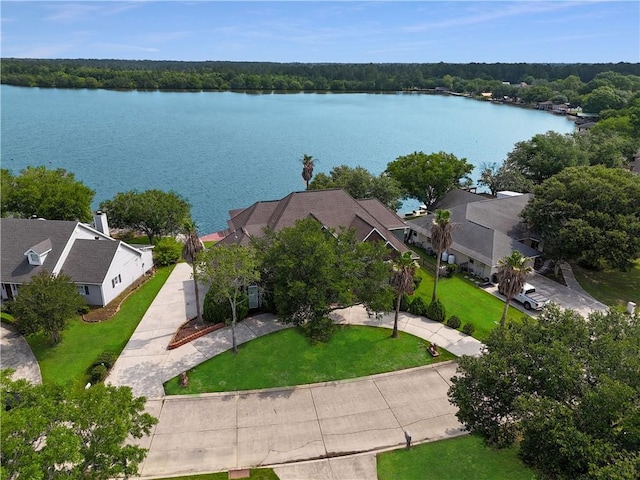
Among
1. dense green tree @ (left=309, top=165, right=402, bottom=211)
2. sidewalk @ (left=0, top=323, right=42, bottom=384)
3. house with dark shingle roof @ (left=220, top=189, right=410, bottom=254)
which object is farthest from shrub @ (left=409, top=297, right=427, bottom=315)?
sidewalk @ (left=0, top=323, right=42, bottom=384)

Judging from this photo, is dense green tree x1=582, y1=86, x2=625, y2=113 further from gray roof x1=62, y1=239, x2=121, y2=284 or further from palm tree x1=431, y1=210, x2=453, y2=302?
gray roof x1=62, y1=239, x2=121, y2=284

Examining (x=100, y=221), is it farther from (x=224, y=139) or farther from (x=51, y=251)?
(x=224, y=139)

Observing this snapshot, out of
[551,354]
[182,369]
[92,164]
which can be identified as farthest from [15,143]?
[551,354]

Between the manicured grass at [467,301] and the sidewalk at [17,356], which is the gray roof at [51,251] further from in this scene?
the manicured grass at [467,301]

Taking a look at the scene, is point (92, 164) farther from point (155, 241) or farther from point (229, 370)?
point (229, 370)

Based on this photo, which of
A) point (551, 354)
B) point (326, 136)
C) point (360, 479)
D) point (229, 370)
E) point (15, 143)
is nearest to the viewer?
point (551, 354)

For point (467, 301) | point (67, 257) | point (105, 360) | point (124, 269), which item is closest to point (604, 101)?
point (467, 301)

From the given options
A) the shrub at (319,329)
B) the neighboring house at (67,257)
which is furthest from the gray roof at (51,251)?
the shrub at (319,329)
